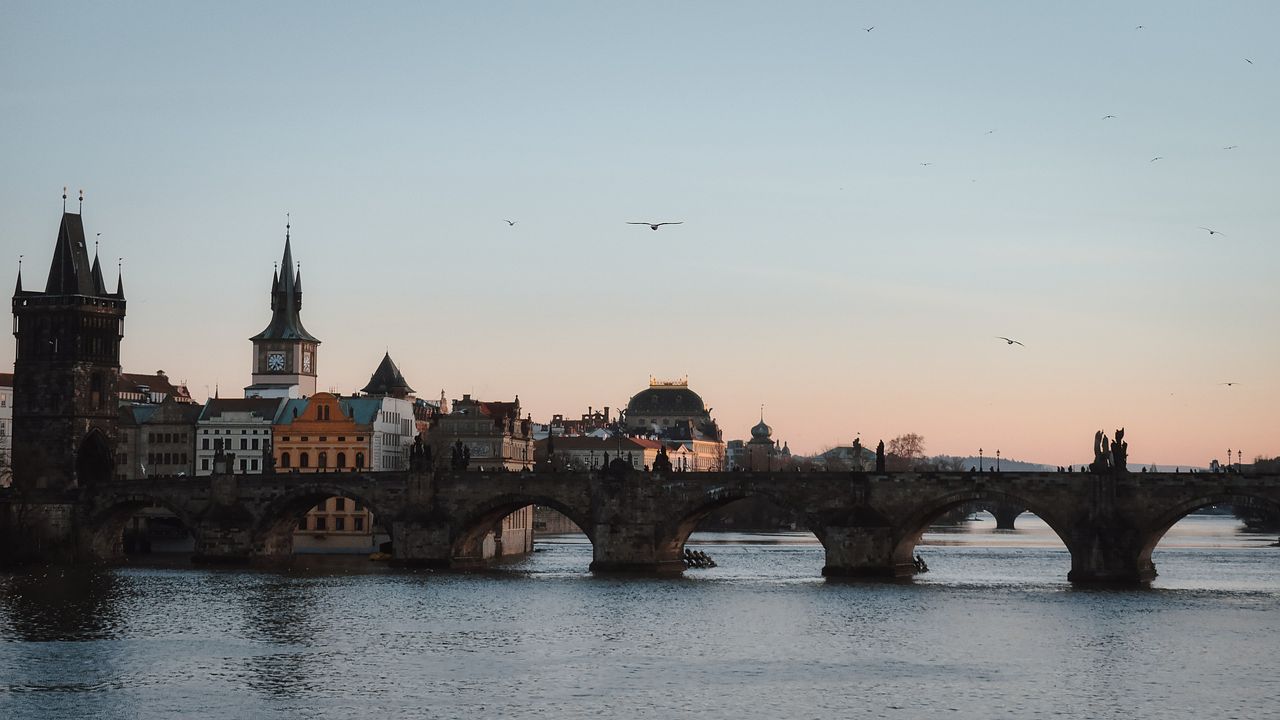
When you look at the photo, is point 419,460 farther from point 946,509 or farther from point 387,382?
point 387,382

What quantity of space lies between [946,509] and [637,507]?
681 inches

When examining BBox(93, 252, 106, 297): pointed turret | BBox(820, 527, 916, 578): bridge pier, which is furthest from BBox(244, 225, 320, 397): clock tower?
BBox(820, 527, 916, 578): bridge pier

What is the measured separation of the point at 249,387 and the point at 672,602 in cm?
9115

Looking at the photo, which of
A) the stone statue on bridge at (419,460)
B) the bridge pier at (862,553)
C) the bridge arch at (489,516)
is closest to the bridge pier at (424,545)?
the bridge arch at (489,516)

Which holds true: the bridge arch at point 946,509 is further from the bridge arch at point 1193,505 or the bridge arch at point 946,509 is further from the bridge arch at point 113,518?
the bridge arch at point 113,518

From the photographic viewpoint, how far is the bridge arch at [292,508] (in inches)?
4505

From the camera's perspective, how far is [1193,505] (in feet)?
311

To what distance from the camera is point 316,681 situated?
6225 cm

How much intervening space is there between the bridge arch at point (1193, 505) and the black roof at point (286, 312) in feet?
317

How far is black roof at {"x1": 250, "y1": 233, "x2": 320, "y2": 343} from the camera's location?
174625mm

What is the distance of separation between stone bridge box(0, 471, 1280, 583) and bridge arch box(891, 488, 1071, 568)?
0.07m

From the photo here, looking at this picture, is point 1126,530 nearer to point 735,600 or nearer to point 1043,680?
point 735,600

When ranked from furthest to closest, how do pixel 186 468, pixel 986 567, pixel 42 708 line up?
pixel 186 468 < pixel 986 567 < pixel 42 708

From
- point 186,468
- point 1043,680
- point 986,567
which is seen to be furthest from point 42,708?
point 186,468
